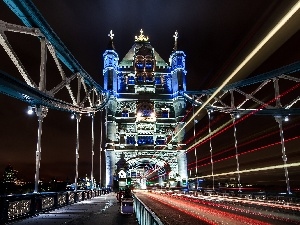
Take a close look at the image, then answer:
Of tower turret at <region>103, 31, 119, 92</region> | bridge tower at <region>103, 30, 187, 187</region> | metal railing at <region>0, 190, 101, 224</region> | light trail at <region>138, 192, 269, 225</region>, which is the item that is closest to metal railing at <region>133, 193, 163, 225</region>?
light trail at <region>138, 192, 269, 225</region>

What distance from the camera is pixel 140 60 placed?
9644cm

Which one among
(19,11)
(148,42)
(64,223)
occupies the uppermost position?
(148,42)

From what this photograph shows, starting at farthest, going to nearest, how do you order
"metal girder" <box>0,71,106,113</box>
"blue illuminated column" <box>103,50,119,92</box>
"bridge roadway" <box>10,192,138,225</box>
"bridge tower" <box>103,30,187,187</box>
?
"blue illuminated column" <box>103,50,119,92</box> < "bridge tower" <box>103,30,187,187</box> < "metal girder" <box>0,71,106,113</box> < "bridge roadway" <box>10,192,138,225</box>

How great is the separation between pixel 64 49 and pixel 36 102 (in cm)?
1002

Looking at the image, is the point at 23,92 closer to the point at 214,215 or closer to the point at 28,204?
the point at 28,204

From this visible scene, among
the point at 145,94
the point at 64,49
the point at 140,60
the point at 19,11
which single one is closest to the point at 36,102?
the point at 19,11

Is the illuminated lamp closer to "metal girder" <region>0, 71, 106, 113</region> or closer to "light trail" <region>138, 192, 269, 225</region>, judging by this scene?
"metal girder" <region>0, 71, 106, 113</region>

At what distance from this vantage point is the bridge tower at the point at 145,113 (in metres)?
81.2

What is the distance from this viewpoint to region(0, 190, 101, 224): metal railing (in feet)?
48.8

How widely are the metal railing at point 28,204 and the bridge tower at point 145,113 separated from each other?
51.9 meters

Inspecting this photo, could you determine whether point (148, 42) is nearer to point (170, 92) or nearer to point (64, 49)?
point (170, 92)

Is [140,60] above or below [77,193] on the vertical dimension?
above

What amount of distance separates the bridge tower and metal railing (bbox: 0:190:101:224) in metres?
51.9

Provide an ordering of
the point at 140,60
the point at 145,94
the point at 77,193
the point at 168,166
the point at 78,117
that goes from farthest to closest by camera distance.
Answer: the point at 140,60 → the point at 145,94 → the point at 168,166 → the point at 78,117 → the point at 77,193
